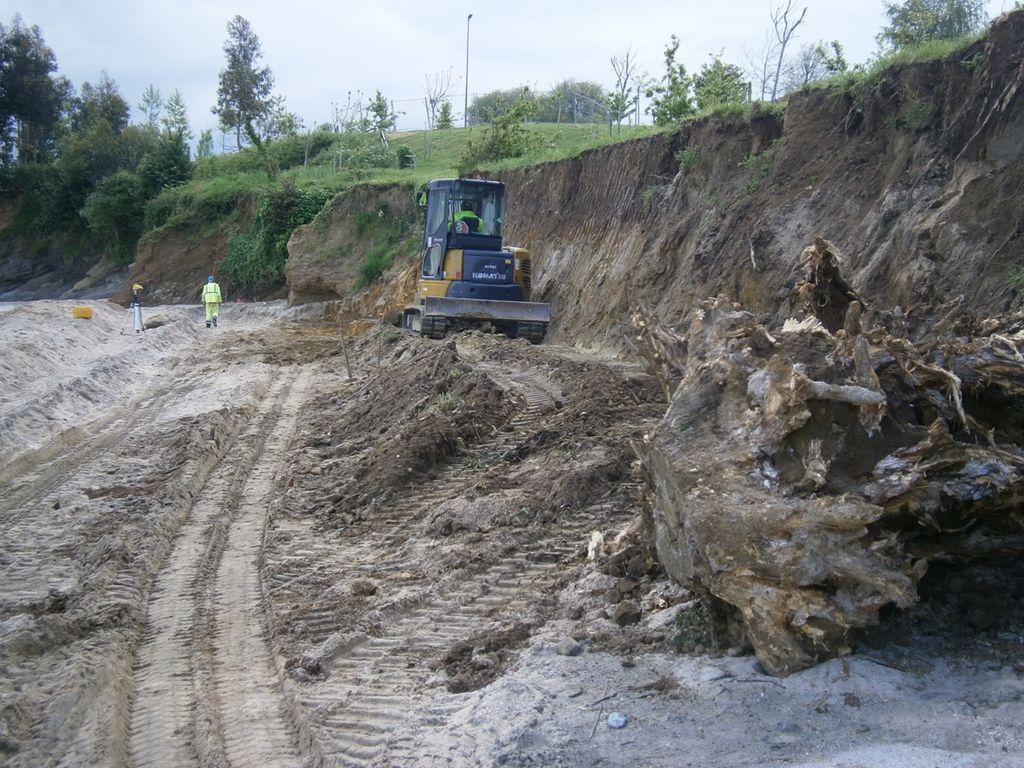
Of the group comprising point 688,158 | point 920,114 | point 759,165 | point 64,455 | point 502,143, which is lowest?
point 64,455

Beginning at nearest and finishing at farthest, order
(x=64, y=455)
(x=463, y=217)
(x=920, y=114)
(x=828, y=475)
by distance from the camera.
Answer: (x=828, y=475), (x=64, y=455), (x=920, y=114), (x=463, y=217)

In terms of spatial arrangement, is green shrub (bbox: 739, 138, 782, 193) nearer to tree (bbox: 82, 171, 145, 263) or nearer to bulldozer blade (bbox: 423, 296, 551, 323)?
bulldozer blade (bbox: 423, 296, 551, 323)

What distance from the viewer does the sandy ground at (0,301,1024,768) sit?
13.4 ft

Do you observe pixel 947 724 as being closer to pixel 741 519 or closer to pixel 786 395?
pixel 741 519

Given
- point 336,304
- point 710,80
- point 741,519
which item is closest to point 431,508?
point 741,519

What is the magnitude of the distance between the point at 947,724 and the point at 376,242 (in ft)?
93.8

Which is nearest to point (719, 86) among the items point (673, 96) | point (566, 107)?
point (673, 96)

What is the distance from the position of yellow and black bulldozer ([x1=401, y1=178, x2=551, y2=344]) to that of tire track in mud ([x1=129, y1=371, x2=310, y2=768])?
30.7ft

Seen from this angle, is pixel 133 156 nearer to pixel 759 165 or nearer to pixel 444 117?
pixel 444 117

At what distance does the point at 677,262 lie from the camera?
15.6m

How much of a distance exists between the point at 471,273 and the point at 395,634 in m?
13.4

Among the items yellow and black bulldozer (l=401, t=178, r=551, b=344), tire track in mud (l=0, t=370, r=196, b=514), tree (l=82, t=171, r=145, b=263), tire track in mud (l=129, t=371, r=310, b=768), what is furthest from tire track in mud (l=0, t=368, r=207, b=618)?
tree (l=82, t=171, r=145, b=263)

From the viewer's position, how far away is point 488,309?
18.1m

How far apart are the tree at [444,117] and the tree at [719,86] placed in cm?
2871
